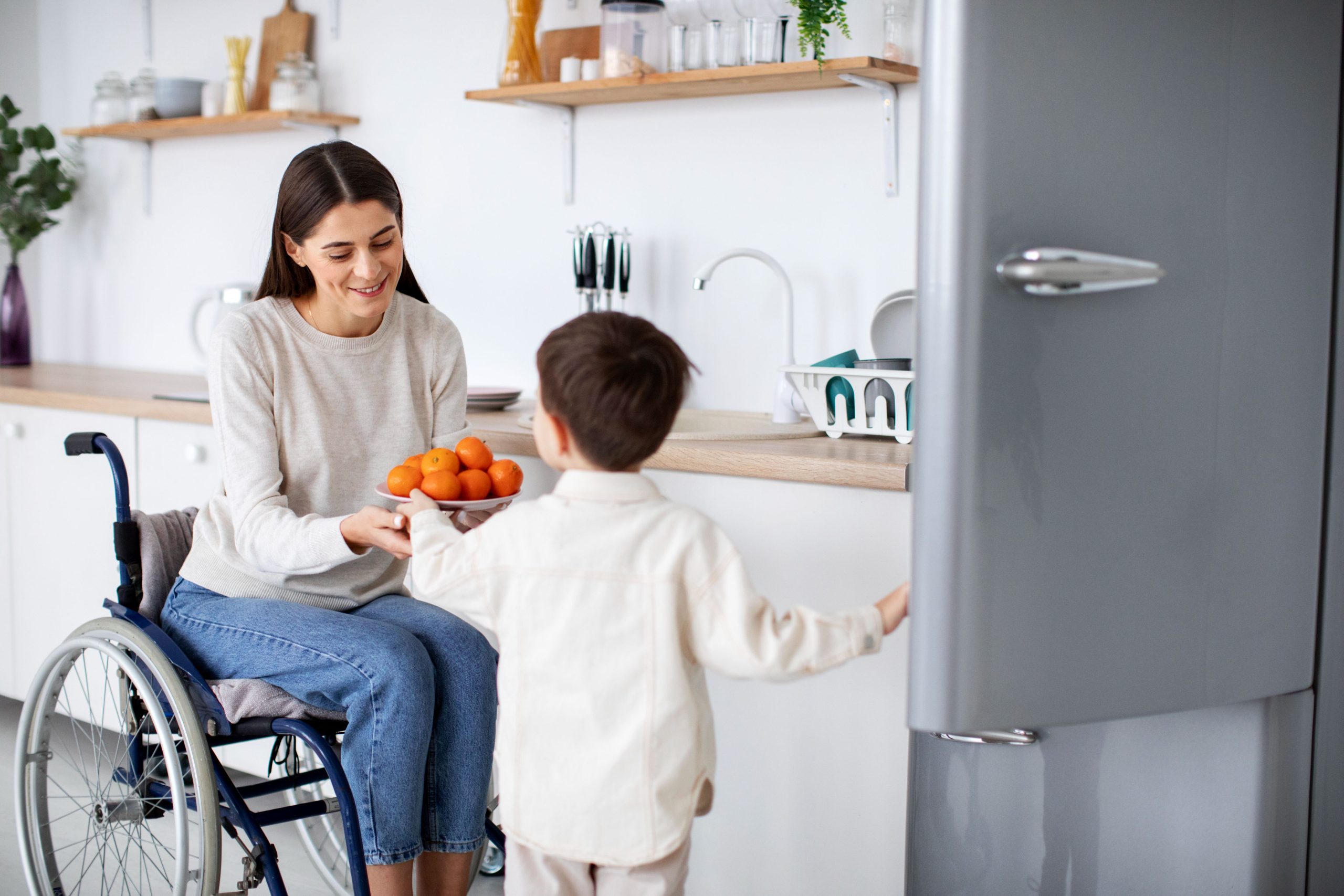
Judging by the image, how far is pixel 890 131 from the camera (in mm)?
2215

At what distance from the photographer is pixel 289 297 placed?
68.3 inches

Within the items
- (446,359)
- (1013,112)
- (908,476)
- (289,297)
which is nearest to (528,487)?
(446,359)

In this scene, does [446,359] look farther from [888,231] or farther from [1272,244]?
[1272,244]

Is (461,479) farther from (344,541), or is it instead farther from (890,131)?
(890,131)

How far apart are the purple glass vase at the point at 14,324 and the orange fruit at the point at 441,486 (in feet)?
7.73

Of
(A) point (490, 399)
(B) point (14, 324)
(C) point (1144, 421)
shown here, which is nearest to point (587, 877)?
(C) point (1144, 421)

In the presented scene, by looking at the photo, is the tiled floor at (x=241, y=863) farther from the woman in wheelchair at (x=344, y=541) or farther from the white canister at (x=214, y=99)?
the white canister at (x=214, y=99)

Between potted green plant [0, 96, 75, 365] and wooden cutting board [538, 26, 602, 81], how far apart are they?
4.88 feet

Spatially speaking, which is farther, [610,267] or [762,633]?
[610,267]

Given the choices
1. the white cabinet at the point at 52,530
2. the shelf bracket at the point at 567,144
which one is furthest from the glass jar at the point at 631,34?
the white cabinet at the point at 52,530

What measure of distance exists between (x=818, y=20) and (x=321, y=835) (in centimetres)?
172

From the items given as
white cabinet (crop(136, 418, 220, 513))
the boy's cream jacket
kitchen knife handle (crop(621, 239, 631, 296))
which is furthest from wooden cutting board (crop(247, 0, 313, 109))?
the boy's cream jacket

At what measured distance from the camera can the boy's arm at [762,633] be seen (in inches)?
43.9

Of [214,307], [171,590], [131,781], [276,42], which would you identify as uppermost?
[276,42]
